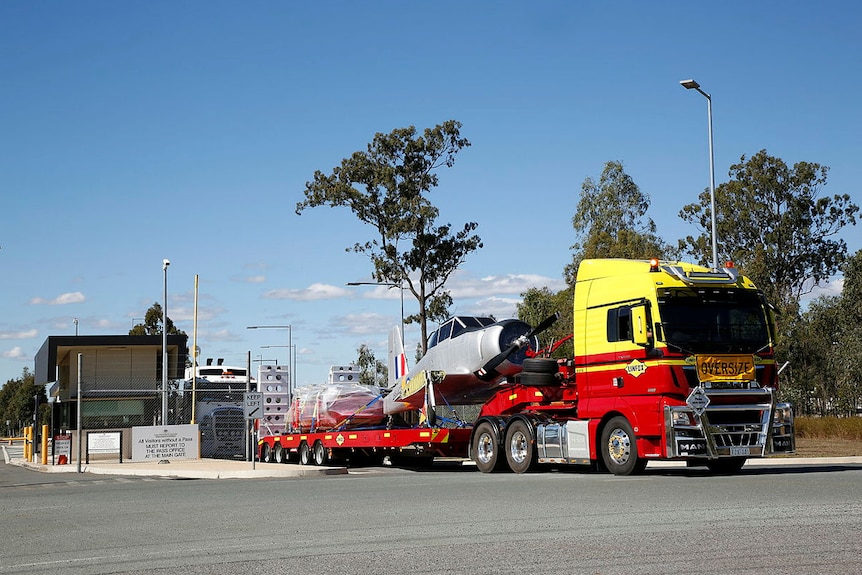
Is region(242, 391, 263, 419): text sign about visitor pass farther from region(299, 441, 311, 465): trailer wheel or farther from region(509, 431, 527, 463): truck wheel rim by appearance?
region(509, 431, 527, 463): truck wheel rim

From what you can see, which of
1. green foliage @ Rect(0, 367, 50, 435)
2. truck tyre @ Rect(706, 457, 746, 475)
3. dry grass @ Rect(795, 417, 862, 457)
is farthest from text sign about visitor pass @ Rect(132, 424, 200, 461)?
green foliage @ Rect(0, 367, 50, 435)

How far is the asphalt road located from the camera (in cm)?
875

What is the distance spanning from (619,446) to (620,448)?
57 millimetres

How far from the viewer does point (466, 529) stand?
11.0 meters

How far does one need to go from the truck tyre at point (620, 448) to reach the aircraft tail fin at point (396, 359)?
385 inches

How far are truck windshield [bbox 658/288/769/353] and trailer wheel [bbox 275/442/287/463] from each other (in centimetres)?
1796

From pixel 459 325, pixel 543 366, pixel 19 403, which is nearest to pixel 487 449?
pixel 543 366

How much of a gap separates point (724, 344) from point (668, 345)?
119 cm

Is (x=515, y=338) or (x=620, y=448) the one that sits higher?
(x=515, y=338)

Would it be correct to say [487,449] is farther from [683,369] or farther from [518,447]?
[683,369]

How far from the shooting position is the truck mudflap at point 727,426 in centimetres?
1823

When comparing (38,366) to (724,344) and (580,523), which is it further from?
(580,523)

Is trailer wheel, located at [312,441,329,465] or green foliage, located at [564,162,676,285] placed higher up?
green foliage, located at [564,162,676,285]

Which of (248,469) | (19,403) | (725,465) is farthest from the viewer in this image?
(19,403)
